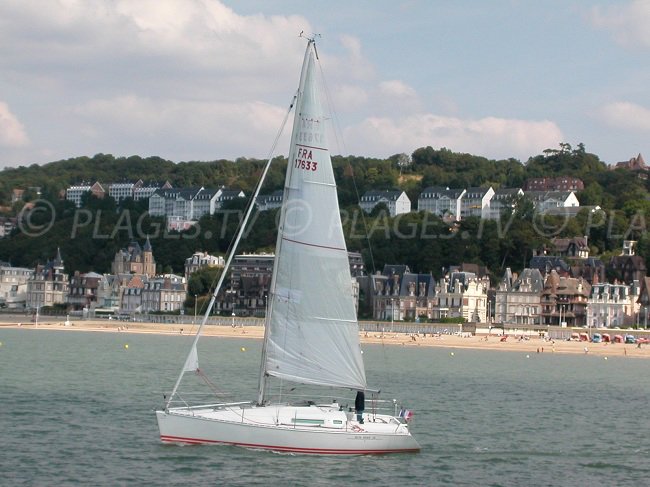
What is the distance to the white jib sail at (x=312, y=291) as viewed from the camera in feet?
95.0

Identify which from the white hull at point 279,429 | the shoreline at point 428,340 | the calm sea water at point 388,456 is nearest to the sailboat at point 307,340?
the white hull at point 279,429

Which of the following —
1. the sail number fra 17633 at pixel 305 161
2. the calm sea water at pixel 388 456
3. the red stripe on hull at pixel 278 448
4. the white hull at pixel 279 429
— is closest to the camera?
the calm sea water at pixel 388 456

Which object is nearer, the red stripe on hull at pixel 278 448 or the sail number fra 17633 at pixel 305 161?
the red stripe on hull at pixel 278 448

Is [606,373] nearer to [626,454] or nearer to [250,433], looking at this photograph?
[626,454]

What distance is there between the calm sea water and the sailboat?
52 cm

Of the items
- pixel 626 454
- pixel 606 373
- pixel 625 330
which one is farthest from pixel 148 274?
pixel 626 454

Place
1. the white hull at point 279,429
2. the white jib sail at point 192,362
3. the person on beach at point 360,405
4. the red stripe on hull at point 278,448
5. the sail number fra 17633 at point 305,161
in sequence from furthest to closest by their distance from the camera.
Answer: the white jib sail at point 192,362
the person on beach at point 360,405
the sail number fra 17633 at point 305,161
the red stripe on hull at point 278,448
the white hull at point 279,429

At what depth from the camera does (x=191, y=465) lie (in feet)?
93.1

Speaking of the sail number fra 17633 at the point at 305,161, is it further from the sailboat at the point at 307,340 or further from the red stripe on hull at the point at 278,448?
the red stripe on hull at the point at 278,448

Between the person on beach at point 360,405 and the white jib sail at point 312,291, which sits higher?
the white jib sail at point 312,291

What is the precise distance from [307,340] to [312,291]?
114 centimetres

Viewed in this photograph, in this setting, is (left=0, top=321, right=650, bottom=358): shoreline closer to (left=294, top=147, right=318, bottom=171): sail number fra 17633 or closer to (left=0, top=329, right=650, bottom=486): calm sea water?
(left=0, top=329, right=650, bottom=486): calm sea water

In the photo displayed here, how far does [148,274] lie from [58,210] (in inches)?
1994

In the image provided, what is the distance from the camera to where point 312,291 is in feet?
96.1
